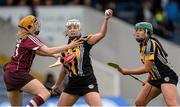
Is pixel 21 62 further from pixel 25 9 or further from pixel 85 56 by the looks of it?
pixel 25 9

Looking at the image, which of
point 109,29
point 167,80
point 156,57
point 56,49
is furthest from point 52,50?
point 109,29

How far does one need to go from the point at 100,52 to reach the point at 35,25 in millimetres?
8007

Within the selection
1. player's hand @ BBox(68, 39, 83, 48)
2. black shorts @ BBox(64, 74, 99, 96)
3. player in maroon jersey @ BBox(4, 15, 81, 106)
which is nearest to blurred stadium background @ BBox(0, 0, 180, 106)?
player in maroon jersey @ BBox(4, 15, 81, 106)

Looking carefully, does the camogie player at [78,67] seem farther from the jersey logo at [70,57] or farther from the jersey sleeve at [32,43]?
the jersey sleeve at [32,43]

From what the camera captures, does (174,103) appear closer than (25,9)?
Yes

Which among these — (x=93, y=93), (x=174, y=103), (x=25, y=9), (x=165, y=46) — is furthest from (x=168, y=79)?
(x=25, y=9)

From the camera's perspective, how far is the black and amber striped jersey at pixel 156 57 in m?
13.6

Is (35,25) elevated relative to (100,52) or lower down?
elevated

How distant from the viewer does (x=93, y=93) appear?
1340 cm

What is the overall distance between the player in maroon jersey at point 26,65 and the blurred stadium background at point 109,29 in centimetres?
587

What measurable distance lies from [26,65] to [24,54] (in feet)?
0.59

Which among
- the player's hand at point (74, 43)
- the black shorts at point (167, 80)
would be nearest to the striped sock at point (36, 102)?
the player's hand at point (74, 43)

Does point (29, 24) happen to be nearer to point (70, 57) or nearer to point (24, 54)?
point (24, 54)

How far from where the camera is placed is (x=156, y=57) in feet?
44.8
